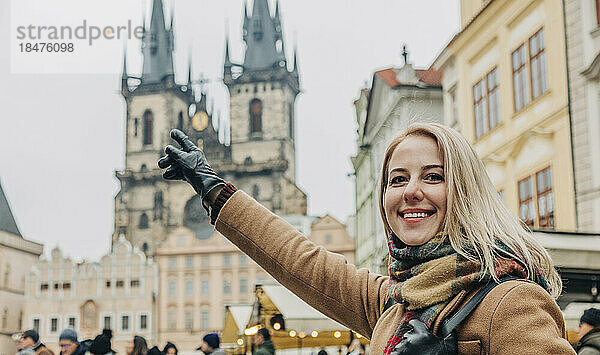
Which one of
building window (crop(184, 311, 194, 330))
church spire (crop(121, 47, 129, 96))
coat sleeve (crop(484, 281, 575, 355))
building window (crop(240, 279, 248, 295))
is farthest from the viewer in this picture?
church spire (crop(121, 47, 129, 96))

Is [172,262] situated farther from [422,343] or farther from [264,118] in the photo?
[422,343]

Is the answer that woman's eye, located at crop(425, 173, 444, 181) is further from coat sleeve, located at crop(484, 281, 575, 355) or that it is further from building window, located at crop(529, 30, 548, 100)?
building window, located at crop(529, 30, 548, 100)

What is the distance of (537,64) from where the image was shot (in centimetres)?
1543

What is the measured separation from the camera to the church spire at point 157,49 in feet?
286

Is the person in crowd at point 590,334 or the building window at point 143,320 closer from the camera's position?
the person in crowd at point 590,334

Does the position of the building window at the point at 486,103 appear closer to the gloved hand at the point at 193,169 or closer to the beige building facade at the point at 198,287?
the gloved hand at the point at 193,169

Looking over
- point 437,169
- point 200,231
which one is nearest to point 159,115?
point 200,231

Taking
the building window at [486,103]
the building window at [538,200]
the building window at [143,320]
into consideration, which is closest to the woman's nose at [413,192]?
the building window at [538,200]

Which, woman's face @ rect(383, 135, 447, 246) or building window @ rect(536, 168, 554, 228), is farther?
building window @ rect(536, 168, 554, 228)

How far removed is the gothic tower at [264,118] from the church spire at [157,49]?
20.8 feet

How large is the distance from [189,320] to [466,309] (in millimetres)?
63609

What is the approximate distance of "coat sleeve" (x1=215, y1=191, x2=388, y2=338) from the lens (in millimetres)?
1822

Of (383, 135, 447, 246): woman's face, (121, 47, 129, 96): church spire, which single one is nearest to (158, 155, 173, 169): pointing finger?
(383, 135, 447, 246): woman's face

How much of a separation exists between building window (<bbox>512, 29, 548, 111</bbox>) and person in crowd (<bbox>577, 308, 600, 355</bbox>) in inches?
385
